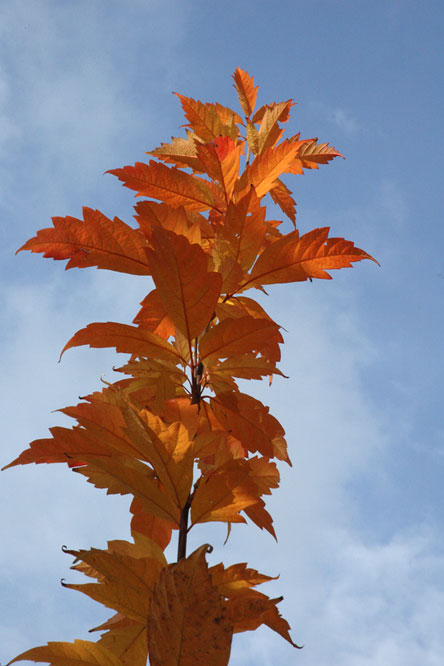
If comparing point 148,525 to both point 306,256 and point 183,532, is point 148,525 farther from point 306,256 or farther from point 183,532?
point 306,256

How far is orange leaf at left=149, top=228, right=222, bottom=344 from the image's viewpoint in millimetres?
967

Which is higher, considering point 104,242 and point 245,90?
point 245,90

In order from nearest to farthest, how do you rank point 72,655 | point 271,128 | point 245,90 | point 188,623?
1. point 188,623
2. point 72,655
3. point 271,128
4. point 245,90

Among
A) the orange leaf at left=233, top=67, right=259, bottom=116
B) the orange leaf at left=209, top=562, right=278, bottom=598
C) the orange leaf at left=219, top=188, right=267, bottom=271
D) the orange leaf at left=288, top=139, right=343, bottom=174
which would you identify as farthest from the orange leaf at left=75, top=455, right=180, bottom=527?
the orange leaf at left=233, top=67, right=259, bottom=116

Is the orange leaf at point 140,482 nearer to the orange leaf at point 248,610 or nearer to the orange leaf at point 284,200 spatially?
the orange leaf at point 248,610

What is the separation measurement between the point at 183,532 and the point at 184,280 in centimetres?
42

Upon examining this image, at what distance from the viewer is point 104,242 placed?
4.03 feet

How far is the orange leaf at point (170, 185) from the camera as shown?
4.54 feet

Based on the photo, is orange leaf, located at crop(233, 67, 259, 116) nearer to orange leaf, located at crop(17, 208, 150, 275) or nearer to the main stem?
orange leaf, located at crop(17, 208, 150, 275)

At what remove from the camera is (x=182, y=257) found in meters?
0.97

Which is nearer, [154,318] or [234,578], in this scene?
[234,578]

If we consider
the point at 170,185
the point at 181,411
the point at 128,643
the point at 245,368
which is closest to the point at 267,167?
the point at 170,185

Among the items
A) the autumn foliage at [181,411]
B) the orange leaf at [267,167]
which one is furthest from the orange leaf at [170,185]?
the orange leaf at [267,167]

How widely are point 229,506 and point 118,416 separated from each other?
Result: 0.25 m
